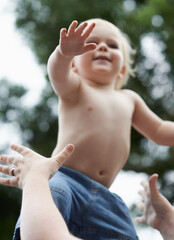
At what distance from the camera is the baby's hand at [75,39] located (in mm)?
746

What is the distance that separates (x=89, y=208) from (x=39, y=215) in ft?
0.91

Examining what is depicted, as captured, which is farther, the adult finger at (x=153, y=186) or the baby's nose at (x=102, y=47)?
the baby's nose at (x=102, y=47)

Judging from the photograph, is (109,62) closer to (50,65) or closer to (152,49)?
(50,65)

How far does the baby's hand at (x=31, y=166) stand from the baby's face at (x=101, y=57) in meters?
0.43

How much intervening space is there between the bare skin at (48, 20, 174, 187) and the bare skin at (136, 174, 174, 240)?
0.10m

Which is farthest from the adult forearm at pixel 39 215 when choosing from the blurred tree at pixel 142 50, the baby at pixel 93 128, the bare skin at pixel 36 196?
the blurred tree at pixel 142 50

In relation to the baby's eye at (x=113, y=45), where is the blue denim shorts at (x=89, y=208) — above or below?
below

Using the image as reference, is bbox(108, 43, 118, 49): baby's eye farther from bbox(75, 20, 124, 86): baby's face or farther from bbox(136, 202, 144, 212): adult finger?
Result: bbox(136, 202, 144, 212): adult finger

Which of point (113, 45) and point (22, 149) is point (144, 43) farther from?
point (22, 149)

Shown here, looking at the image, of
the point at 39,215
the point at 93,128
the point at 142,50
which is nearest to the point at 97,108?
the point at 93,128

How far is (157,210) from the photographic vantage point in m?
0.85

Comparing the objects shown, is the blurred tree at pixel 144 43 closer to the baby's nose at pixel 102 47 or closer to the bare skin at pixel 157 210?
the baby's nose at pixel 102 47

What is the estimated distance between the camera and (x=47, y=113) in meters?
3.34

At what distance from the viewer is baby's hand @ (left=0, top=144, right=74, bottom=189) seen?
2.02 ft
